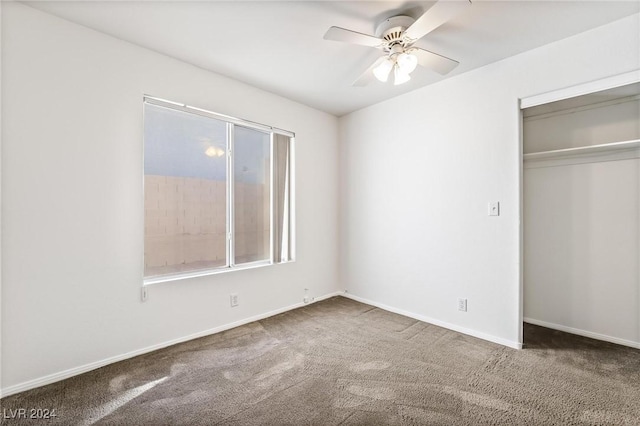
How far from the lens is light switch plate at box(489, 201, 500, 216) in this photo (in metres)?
2.78

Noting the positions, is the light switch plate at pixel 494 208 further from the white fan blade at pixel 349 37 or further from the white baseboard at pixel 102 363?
the white baseboard at pixel 102 363

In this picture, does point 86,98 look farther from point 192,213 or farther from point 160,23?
point 192,213

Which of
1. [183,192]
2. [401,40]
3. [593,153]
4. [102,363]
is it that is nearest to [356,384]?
[102,363]

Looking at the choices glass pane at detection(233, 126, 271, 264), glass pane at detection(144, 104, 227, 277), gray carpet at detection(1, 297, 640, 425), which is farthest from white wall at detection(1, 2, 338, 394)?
glass pane at detection(233, 126, 271, 264)

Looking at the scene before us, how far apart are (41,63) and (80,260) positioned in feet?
4.76

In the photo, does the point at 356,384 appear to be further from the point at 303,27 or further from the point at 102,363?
the point at 303,27

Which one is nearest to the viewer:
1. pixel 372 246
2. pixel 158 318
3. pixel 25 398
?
pixel 25 398

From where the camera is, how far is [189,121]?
115 inches

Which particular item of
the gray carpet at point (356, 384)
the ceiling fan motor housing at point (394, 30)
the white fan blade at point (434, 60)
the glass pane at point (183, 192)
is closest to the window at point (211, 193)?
the glass pane at point (183, 192)

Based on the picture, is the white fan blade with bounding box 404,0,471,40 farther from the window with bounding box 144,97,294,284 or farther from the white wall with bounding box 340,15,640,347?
the window with bounding box 144,97,294,284

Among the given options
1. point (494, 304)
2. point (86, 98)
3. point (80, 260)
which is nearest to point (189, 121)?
point (86, 98)

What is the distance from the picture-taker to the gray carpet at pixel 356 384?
177cm

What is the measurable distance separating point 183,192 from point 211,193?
0.28 metres

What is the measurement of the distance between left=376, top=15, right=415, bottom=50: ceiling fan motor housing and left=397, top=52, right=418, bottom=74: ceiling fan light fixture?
3.9 inches
